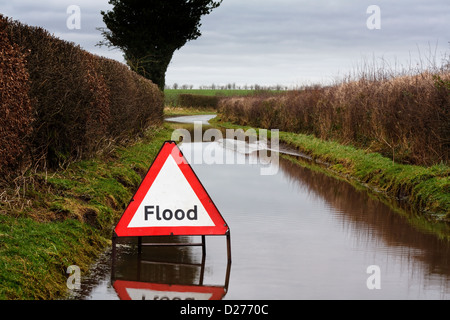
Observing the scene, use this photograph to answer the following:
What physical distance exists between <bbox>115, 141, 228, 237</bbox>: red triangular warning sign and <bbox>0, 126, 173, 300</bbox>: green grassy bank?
0.74m

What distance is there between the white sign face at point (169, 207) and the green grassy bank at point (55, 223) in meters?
0.84

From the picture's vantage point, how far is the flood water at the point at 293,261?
22.1ft

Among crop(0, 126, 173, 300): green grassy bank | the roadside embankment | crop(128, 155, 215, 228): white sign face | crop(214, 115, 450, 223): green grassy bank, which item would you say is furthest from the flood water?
the roadside embankment

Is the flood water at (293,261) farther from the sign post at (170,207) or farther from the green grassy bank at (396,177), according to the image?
the green grassy bank at (396,177)

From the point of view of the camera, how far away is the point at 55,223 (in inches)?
335

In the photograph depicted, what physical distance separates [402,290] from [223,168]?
12712mm

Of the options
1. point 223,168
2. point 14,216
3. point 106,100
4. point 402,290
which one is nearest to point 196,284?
point 402,290

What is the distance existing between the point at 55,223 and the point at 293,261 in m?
2.93
